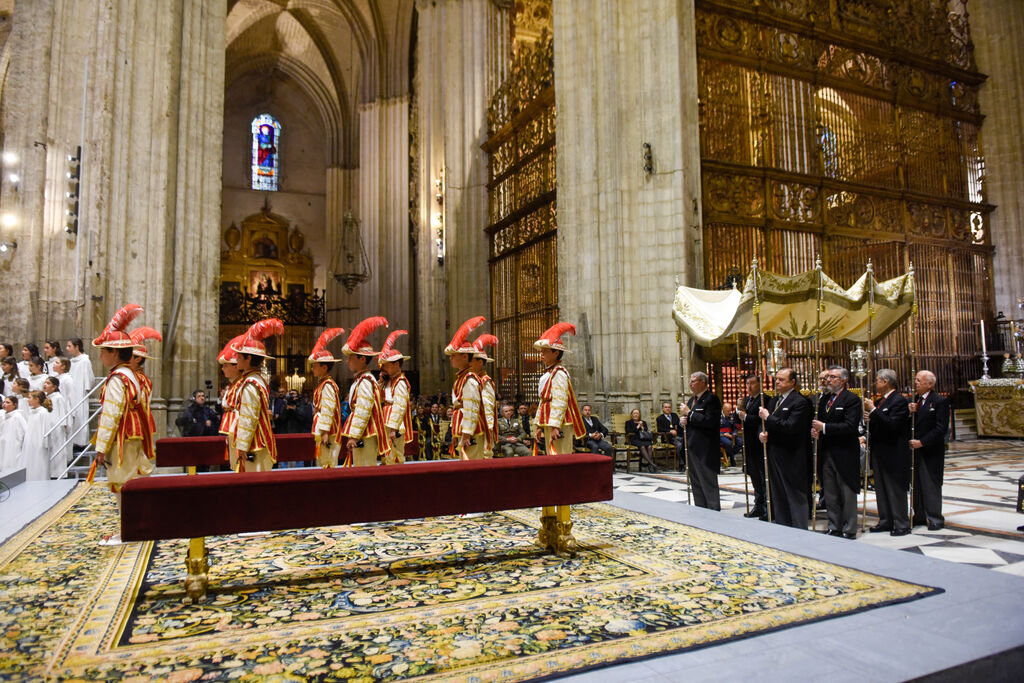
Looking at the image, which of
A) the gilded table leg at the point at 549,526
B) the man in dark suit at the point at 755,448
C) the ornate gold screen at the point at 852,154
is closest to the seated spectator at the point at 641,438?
the ornate gold screen at the point at 852,154

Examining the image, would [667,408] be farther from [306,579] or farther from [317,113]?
[317,113]

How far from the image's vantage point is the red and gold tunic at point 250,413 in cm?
533

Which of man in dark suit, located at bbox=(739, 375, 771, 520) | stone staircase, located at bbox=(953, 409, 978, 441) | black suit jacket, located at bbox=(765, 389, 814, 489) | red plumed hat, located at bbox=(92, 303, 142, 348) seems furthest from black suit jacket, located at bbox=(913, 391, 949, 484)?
stone staircase, located at bbox=(953, 409, 978, 441)

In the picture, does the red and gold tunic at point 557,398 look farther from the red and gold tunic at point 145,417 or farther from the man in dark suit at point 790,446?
the red and gold tunic at point 145,417

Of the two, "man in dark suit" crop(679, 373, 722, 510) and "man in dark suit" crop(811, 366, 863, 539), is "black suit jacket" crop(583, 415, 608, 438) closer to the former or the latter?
"man in dark suit" crop(679, 373, 722, 510)

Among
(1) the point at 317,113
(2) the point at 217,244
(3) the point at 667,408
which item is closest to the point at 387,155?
(1) the point at 317,113

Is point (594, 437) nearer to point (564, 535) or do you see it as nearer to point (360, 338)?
point (360, 338)

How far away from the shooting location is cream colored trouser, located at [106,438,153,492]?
5.35 m

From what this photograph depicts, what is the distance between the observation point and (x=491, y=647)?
3146 millimetres

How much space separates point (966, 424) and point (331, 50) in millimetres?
29555

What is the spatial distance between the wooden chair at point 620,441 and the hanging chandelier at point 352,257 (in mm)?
16422

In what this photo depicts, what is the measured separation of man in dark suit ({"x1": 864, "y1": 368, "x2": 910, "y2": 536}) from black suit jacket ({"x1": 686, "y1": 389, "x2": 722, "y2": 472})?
4.56 ft

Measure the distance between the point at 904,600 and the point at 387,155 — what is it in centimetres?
2460

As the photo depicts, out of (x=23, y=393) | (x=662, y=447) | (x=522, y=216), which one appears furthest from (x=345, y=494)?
(x=522, y=216)
